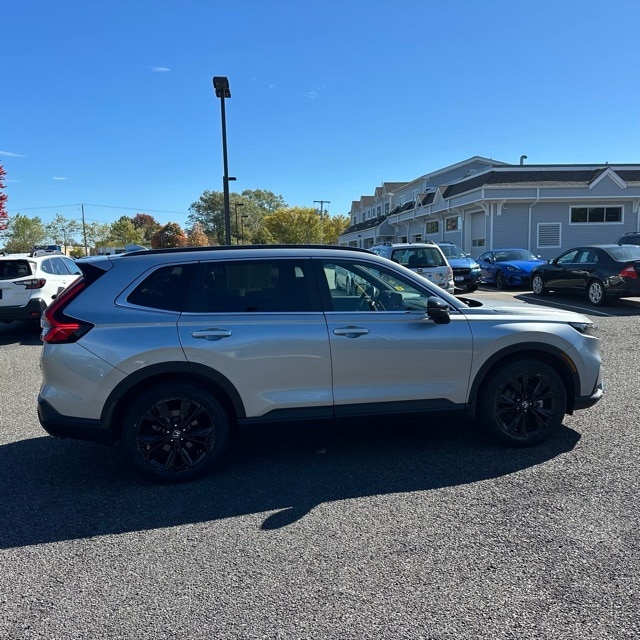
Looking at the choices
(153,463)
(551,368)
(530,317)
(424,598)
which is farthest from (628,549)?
(153,463)

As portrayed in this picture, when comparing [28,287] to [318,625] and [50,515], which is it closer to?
[50,515]

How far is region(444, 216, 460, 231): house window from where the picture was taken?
3270 centimetres

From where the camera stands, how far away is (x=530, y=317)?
14.0 ft

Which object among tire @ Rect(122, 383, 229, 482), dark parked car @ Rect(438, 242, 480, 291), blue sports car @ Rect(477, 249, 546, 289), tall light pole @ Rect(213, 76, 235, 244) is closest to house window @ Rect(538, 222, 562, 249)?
blue sports car @ Rect(477, 249, 546, 289)

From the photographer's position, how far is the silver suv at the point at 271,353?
363 cm

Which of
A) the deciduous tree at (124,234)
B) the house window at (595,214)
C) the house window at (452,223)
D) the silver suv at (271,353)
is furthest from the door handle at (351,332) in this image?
the deciduous tree at (124,234)

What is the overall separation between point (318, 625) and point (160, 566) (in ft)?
3.26

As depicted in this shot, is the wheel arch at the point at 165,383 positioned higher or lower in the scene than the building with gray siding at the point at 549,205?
lower

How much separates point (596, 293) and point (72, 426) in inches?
504

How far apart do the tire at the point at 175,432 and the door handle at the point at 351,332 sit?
1.04 m

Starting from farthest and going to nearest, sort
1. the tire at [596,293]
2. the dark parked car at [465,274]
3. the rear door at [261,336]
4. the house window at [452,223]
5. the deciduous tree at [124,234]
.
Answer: the deciduous tree at [124,234], the house window at [452,223], the dark parked car at [465,274], the tire at [596,293], the rear door at [261,336]

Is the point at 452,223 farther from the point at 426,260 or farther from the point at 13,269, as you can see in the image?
the point at 13,269

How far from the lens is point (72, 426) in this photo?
363cm

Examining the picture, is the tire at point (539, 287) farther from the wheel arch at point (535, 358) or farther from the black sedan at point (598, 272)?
the wheel arch at point (535, 358)
